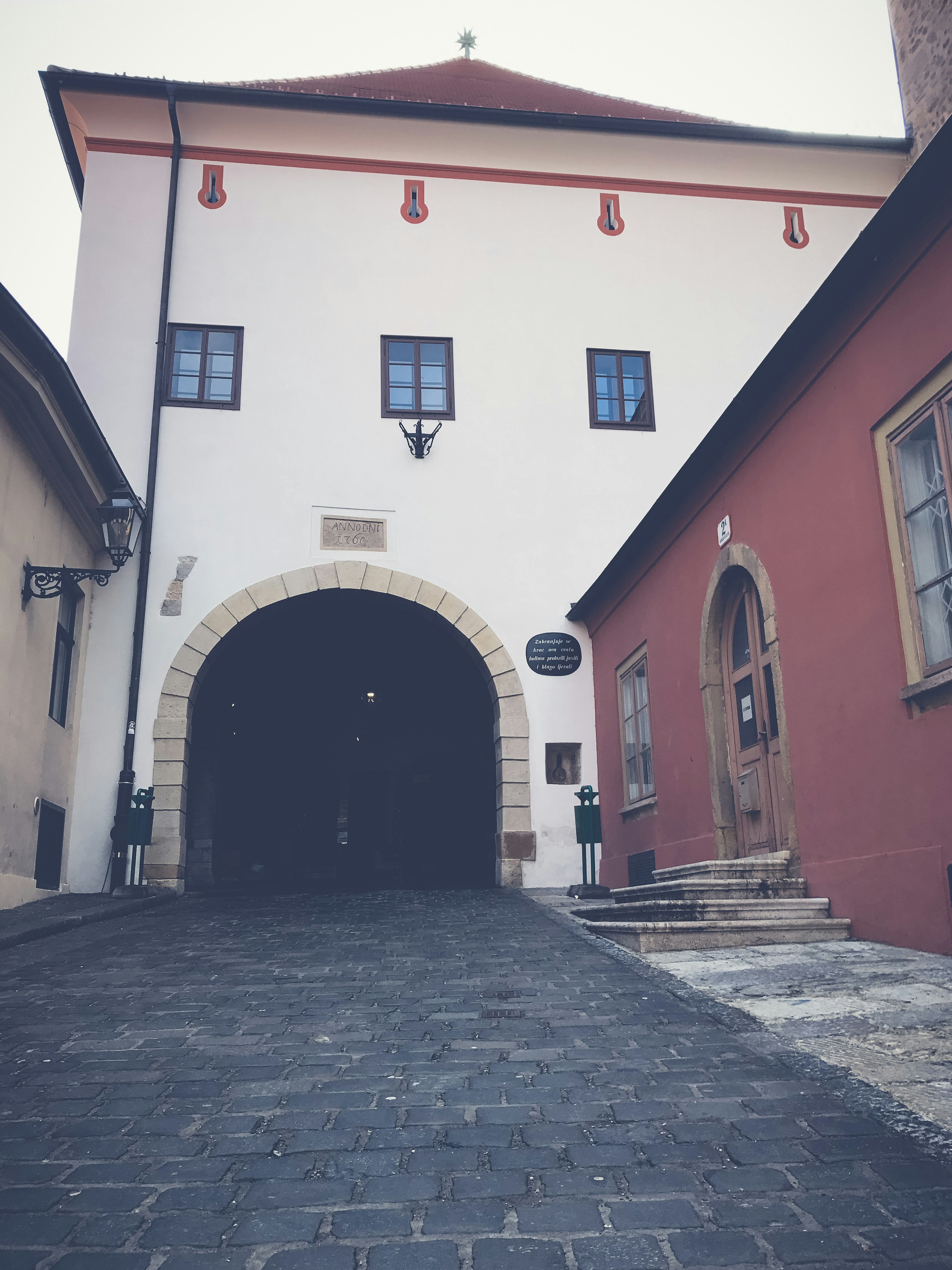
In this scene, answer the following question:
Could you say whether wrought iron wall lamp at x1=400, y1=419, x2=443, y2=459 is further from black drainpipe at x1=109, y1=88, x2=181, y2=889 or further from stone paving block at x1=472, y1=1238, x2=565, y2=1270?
stone paving block at x1=472, y1=1238, x2=565, y2=1270

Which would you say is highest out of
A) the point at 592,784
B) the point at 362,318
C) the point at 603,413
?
the point at 362,318

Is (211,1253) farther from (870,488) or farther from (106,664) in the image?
(106,664)

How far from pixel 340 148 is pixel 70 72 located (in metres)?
3.14

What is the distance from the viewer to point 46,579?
8.77 m

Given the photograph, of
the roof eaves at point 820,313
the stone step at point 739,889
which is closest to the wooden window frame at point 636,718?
the roof eaves at point 820,313

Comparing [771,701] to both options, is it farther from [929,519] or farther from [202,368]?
[202,368]

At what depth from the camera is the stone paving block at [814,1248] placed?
209cm

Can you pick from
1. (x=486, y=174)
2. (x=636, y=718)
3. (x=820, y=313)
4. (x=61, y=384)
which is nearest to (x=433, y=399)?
(x=486, y=174)

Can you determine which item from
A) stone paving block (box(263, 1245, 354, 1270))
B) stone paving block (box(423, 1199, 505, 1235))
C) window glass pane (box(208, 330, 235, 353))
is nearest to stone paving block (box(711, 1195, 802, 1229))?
stone paving block (box(423, 1199, 505, 1235))

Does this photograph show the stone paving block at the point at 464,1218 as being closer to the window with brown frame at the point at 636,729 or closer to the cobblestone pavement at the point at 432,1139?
the cobblestone pavement at the point at 432,1139

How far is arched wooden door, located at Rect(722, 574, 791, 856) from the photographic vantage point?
7.18 m

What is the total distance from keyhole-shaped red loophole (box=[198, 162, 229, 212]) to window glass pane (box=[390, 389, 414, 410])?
121 inches

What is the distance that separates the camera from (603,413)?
41.3ft

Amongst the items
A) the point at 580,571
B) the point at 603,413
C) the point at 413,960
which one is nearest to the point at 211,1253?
the point at 413,960
